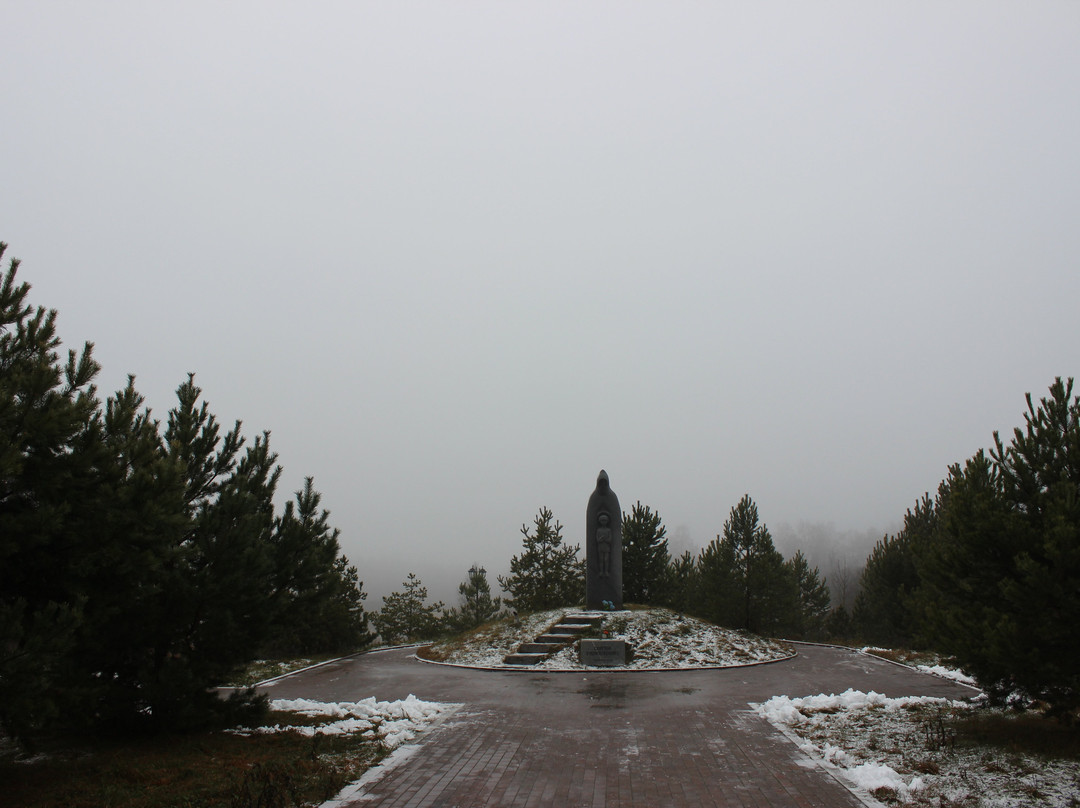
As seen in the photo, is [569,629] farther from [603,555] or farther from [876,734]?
[876,734]

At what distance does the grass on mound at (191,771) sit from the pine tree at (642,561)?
1978 cm

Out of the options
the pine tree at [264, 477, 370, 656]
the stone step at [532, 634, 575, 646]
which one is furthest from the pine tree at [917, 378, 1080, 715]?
the stone step at [532, 634, 575, 646]

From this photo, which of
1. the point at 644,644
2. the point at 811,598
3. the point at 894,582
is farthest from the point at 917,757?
the point at 811,598

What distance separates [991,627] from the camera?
29.2 feet

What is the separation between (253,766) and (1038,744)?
979 centimetres

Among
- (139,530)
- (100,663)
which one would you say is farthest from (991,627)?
(100,663)

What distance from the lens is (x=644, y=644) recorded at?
19797 millimetres

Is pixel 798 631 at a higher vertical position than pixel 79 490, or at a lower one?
lower

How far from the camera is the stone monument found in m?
23.8

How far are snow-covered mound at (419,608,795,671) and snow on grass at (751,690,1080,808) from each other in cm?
627

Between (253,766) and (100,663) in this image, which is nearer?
(253,766)

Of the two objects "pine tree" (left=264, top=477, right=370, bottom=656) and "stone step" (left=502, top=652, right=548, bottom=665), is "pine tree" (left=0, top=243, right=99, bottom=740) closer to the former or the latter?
"pine tree" (left=264, top=477, right=370, bottom=656)

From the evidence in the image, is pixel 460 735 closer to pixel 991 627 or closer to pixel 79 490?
pixel 79 490

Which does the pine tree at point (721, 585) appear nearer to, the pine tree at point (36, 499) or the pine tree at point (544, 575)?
the pine tree at point (544, 575)
